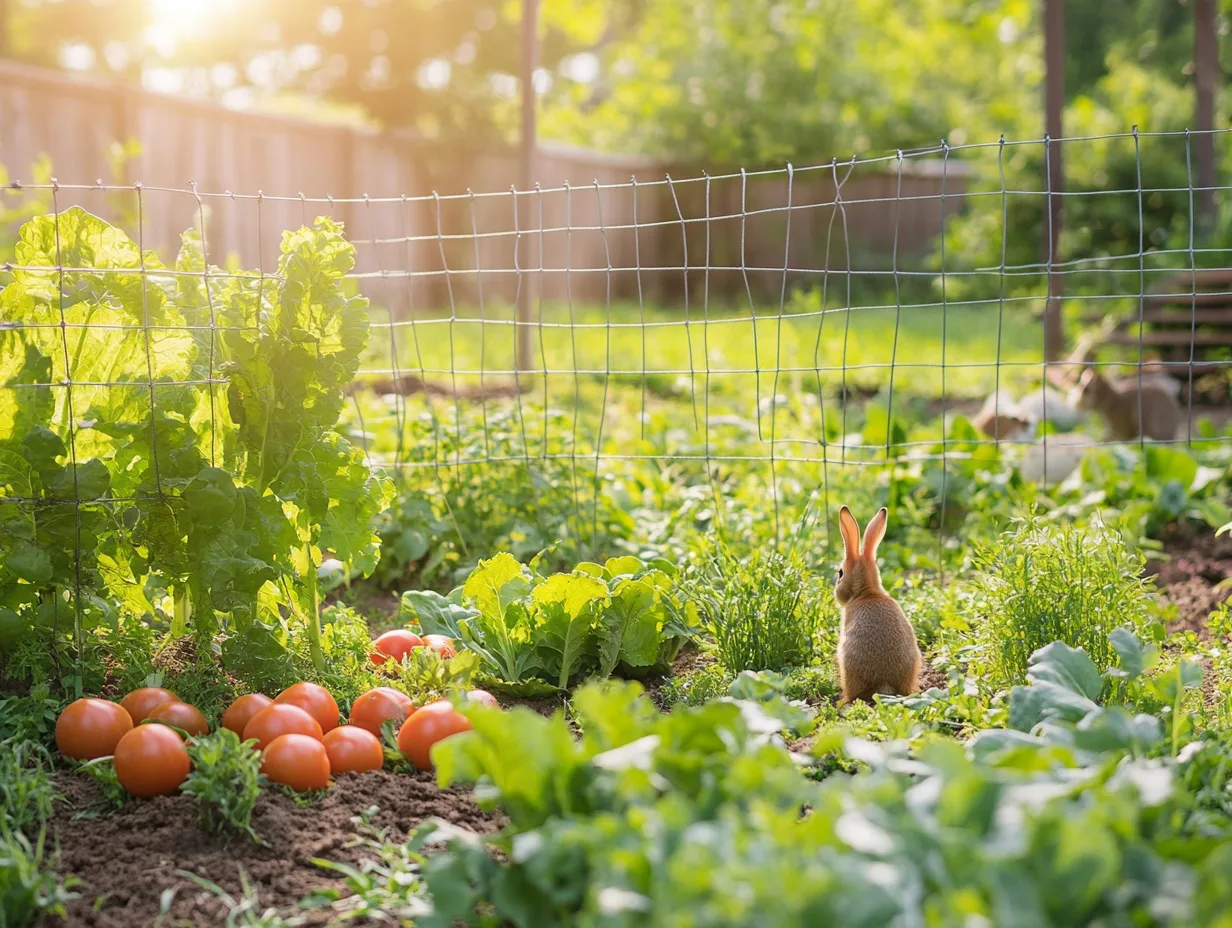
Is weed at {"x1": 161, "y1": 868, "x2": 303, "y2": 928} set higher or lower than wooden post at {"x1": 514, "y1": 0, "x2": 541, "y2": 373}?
lower

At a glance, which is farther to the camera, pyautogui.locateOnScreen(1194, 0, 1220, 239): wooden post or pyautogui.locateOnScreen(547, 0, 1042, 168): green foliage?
pyautogui.locateOnScreen(547, 0, 1042, 168): green foliage

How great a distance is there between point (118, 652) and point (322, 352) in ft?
3.30

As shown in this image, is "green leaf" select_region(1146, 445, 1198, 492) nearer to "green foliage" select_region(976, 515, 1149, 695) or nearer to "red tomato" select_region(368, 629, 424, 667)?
"green foliage" select_region(976, 515, 1149, 695)

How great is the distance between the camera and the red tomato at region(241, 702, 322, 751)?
2.78 m

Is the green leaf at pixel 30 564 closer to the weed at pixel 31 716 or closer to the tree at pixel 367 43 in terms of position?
the weed at pixel 31 716

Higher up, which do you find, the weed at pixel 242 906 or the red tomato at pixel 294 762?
the red tomato at pixel 294 762

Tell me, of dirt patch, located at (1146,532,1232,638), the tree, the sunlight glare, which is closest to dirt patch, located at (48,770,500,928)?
dirt patch, located at (1146,532,1232,638)

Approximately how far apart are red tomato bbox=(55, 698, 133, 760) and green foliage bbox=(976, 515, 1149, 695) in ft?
7.46

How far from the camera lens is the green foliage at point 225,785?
253cm

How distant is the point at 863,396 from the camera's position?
914 cm

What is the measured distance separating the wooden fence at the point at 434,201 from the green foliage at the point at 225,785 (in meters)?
1.62

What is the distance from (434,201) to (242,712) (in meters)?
8.07

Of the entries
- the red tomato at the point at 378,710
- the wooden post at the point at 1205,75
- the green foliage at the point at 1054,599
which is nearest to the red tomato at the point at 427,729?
the red tomato at the point at 378,710

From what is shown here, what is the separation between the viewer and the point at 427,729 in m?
2.88
